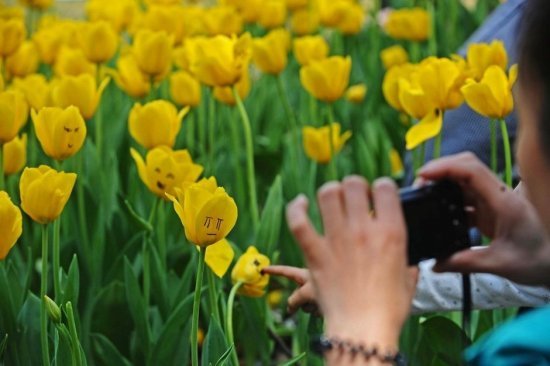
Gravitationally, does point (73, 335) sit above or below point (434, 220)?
below

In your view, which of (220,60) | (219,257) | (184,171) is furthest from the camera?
(220,60)

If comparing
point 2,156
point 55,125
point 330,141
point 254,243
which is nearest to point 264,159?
point 330,141

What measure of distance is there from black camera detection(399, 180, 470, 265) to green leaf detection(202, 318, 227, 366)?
0.59 metres

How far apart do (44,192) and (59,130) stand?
268 millimetres

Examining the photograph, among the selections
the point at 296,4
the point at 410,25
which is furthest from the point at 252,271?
the point at 296,4

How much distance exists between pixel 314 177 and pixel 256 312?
0.69 metres

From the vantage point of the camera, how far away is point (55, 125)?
2100 mm

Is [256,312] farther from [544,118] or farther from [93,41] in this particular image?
[544,118]

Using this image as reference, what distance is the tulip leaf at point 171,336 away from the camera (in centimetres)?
212

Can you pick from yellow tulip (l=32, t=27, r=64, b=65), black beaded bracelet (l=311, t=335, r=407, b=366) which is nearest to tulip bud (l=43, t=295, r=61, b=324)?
black beaded bracelet (l=311, t=335, r=407, b=366)

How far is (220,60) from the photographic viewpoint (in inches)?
97.6

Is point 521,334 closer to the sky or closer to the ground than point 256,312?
closer to the sky

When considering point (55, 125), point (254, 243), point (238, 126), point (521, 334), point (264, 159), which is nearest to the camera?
point (521, 334)

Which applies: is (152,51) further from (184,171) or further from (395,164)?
(395,164)
